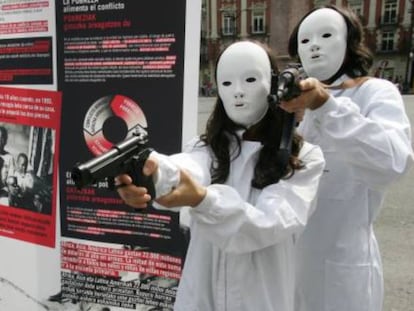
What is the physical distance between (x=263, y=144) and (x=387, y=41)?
35.4 m

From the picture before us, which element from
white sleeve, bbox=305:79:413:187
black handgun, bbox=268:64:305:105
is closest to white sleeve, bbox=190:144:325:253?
white sleeve, bbox=305:79:413:187

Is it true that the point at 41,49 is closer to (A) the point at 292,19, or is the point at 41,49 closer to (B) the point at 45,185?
(B) the point at 45,185

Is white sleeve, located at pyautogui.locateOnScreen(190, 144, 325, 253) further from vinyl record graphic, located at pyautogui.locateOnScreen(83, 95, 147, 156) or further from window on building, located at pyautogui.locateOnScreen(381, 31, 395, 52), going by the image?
window on building, located at pyautogui.locateOnScreen(381, 31, 395, 52)

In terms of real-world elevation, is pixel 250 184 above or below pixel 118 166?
below

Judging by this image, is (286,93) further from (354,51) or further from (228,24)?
(228,24)

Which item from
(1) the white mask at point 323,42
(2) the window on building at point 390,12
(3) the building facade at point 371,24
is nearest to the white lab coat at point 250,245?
(1) the white mask at point 323,42

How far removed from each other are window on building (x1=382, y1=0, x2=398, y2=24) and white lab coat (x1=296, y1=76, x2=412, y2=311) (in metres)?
35.3

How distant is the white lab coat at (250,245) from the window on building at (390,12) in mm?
35651

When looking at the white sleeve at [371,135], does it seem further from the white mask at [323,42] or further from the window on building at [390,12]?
the window on building at [390,12]

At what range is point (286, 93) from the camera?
1.11 meters

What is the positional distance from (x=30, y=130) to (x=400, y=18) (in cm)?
3532

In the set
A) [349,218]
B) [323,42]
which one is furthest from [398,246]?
[323,42]

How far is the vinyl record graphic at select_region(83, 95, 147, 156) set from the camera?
1.98 m

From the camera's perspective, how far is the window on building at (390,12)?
33062 millimetres
